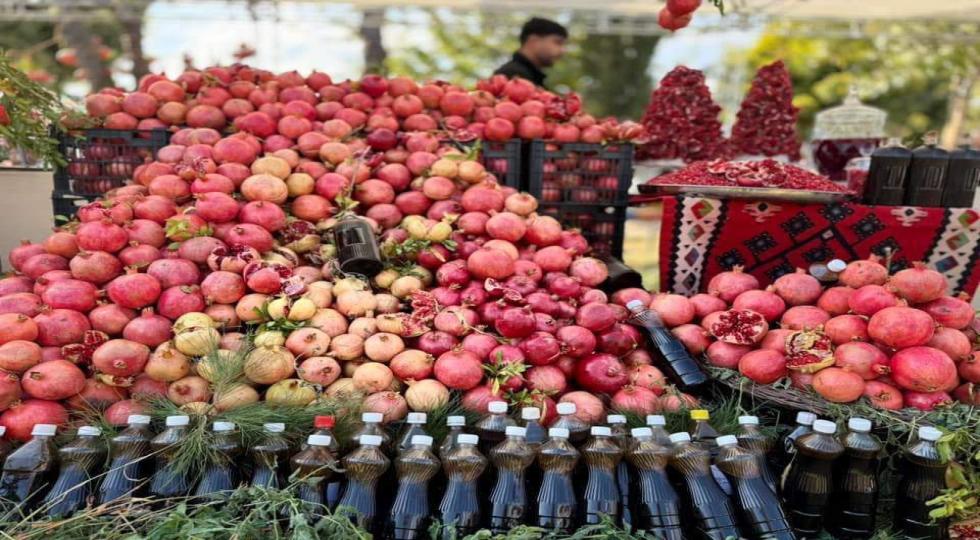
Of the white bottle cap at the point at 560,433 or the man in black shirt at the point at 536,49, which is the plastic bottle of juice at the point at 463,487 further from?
the man in black shirt at the point at 536,49

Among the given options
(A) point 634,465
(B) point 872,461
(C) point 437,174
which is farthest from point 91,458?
(B) point 872,461

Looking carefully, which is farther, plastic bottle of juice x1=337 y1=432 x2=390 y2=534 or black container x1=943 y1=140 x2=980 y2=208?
black container x1=943 y1=140 x2=980 y2=208

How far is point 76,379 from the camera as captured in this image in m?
1.94

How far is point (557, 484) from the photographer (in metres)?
1.59

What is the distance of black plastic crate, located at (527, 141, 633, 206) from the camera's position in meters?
3.33

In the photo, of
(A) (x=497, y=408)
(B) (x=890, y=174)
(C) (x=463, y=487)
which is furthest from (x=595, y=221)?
(C) (x=463, y=487)

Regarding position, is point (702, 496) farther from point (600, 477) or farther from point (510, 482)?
point (510, 482)

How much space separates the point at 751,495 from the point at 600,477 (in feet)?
1.24

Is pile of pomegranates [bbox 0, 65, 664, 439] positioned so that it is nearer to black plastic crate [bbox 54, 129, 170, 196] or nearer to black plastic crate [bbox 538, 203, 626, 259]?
black plastic crate [bbox 54, 129, 170, 196]

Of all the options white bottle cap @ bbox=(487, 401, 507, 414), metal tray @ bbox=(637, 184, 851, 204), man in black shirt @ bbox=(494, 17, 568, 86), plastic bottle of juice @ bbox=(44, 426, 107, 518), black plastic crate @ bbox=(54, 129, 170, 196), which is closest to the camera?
plastic bottle of juice @ bbox=(44, 426, 107, 518)

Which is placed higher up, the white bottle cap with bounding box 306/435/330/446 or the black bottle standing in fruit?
the white bottle cap with bounding box 306/435/330/446

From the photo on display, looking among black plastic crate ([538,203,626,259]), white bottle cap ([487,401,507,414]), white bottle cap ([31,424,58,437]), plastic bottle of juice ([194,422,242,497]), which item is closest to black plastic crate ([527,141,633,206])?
black plastic crate ([538,203,626,259])

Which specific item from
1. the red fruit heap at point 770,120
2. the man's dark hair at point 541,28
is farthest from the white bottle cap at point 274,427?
the man's dark hair at point 541,28

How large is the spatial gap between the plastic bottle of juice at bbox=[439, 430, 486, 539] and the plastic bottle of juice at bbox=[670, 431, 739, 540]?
0.50 m
